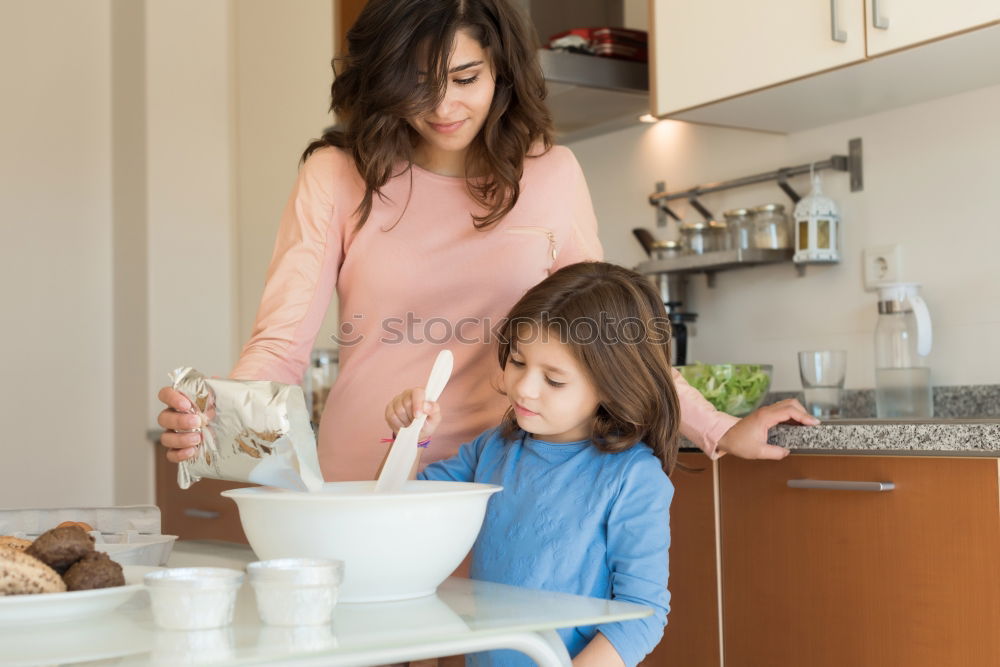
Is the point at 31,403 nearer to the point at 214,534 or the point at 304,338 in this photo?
the point at 214,534

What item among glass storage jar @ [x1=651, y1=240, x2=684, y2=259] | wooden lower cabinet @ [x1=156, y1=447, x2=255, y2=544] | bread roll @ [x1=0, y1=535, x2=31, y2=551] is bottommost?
wooden lower cabinet @ [x1=156, y1=447, x2=255, y2=544]

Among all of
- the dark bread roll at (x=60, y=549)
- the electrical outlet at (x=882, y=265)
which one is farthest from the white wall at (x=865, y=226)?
the dark bread roll at (x=60, y=549)

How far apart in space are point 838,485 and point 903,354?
53 cm

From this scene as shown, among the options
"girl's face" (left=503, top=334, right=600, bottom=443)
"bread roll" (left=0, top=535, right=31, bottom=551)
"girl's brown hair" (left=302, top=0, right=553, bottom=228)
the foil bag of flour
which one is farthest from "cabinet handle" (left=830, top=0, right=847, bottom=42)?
"bread roll" (left=0, top=535, right=31, bottom=551)

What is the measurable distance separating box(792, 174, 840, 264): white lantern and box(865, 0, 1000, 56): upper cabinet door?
430 mm

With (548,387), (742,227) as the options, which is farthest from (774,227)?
(548,387)

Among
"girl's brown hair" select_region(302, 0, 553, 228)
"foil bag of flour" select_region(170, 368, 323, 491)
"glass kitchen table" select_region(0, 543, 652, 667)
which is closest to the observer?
"glass kitchen table" select_region(0, 543, 652, 667)

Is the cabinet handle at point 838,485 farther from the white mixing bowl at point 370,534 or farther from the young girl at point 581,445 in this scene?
the white mixing bowl at point 370,534

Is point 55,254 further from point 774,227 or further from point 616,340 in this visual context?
Answer: point 616,340

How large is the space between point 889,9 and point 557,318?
881mm

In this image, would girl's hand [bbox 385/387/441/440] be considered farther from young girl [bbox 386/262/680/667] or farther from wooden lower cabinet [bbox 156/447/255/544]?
wooden lower cabinet [bbox 156/447/255/544]

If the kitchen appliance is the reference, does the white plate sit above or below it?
below

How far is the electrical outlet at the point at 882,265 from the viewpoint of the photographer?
6.81ft

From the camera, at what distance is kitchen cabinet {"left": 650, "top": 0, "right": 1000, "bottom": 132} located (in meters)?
1.70
